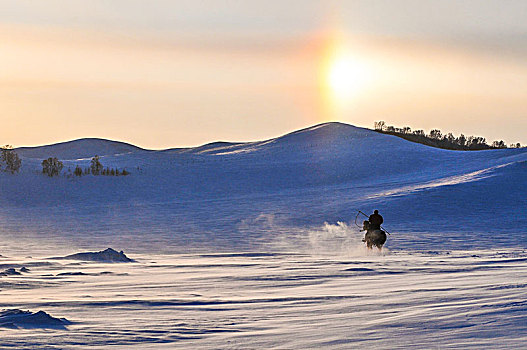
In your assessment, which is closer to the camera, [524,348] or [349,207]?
[524,348]

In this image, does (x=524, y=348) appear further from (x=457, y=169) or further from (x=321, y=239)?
(x=457, y=169)

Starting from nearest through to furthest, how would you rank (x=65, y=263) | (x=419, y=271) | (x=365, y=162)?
(x=419, y=271), (x=65, y=263), (x=365, y=162)

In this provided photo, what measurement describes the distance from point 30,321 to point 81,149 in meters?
125

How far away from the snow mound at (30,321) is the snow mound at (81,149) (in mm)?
116608

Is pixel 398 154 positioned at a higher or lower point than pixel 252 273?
higher

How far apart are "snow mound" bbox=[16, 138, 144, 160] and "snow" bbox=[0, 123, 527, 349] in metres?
71.9

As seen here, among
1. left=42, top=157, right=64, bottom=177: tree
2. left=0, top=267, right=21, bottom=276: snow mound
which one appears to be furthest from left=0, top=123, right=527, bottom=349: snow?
left=42, top=157, right=64, bottom=177: tree

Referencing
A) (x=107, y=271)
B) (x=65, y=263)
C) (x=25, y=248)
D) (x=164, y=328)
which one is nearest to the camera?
(x=164, y=328)

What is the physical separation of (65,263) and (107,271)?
203 cm

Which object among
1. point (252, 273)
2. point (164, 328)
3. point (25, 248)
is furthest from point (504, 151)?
point (164, 328)

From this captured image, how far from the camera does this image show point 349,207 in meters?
31.2

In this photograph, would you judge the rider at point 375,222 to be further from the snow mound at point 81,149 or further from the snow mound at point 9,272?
the snow mound at point 81,149

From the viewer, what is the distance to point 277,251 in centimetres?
2019

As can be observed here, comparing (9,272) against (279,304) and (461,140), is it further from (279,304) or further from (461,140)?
(461,140)
